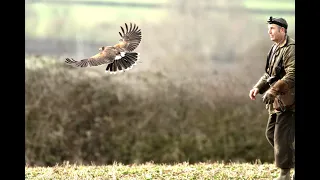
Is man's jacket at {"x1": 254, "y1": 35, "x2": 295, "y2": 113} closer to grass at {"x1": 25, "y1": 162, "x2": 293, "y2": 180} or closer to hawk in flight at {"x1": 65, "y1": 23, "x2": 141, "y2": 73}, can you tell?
grass at {"x1": 25, "y1": 162, "x2": 293, "y2": 180}

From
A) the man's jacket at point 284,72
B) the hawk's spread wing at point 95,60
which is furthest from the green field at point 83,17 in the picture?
the man's jacket at point 284,72

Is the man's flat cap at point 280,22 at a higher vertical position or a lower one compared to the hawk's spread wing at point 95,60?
higher

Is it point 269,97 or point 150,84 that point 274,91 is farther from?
point 150,84

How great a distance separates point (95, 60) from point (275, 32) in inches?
44.0

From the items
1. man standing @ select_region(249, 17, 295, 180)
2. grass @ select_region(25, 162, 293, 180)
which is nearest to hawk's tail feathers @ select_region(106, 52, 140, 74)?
grass @ select_region(25, 162, 293, 180)

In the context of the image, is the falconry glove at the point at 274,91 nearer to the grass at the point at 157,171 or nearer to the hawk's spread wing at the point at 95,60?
the grass at the point at 157,171

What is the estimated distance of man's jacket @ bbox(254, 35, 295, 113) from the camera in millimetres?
2729

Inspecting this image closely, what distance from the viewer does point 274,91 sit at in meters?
2.77

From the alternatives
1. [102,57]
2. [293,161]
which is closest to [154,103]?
[102,57]

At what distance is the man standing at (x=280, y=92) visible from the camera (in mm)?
2742

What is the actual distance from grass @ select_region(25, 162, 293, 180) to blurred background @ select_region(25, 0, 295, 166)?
0.05 m

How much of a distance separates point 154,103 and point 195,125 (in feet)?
0.97
